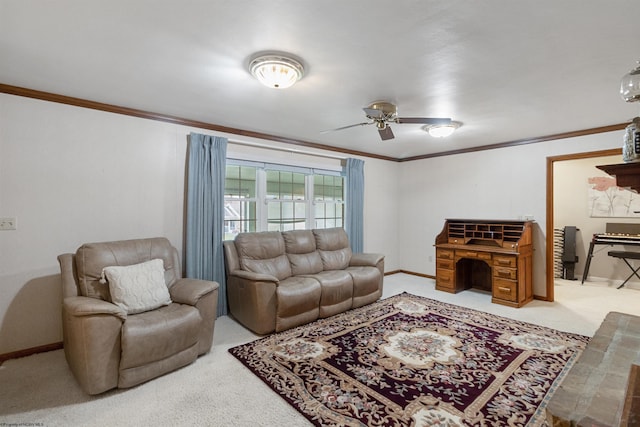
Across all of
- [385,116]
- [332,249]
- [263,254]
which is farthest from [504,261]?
[263,254]

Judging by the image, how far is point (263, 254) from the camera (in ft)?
12.5

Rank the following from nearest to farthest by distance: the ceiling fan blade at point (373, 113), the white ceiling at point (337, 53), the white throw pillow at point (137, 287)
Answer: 1. the white ceiling at point (337, 53)
2. the white throw pillow at point (137, 287)
3. the ceiling fan blade at point (373, 113)

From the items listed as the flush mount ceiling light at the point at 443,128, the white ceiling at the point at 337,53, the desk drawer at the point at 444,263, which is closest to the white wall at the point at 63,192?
the white ceiling at the point at 337,53

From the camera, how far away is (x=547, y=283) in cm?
434

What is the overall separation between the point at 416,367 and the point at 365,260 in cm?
200

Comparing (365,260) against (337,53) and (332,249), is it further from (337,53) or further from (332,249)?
(337,53)

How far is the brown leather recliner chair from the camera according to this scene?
2059 millimetres

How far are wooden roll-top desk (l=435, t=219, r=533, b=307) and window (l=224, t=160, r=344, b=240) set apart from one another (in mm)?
1891

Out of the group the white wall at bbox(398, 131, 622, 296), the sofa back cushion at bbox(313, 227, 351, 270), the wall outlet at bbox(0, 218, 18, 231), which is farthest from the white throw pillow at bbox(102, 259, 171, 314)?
the white wall at bbox(398, 131, 622, 296)

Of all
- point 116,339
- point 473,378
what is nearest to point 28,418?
point 116,339

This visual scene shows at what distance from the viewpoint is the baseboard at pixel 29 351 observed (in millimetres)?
2629

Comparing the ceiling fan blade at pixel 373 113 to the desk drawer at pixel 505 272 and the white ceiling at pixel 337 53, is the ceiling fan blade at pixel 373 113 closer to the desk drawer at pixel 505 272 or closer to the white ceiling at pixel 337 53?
the white ceiling at pixel 337 53

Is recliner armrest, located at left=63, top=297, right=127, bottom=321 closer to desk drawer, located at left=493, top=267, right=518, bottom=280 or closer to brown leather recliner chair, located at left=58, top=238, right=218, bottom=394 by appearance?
brown leather recliner chair, located at left=58, top=238, right=218, bottom=394

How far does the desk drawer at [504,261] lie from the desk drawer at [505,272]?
0.05 m
